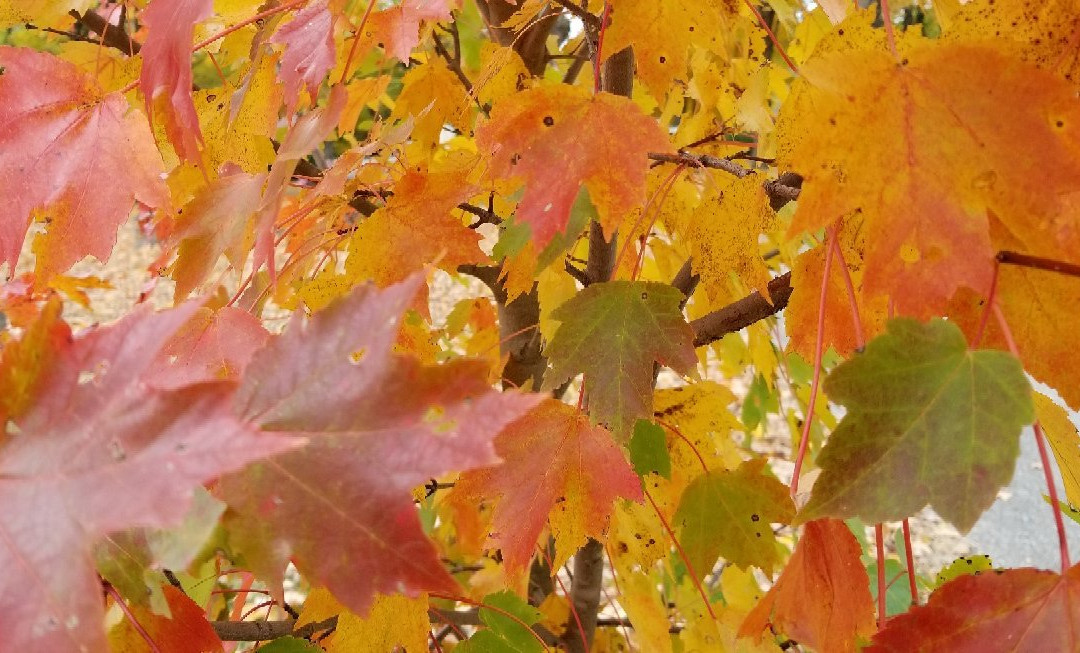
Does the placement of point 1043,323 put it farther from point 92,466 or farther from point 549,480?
point 92,466

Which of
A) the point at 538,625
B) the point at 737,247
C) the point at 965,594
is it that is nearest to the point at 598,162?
the point at 737,247

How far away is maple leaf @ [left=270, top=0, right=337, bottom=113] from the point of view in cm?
57

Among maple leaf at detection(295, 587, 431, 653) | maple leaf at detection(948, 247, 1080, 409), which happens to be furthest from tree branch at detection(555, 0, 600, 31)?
maple leaf at detection(295, 587, 431, 653)

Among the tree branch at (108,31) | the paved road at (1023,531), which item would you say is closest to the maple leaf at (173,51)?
the tree branch at (108,31)

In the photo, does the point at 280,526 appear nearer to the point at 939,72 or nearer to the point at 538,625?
the point at 939,72

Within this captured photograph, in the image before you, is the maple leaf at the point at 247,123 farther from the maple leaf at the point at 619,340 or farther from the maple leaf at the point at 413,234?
the maple leaf at the point at 619,340

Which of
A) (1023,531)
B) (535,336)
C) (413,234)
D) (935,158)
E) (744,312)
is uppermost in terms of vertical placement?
(935,158)

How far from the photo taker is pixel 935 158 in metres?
0.42

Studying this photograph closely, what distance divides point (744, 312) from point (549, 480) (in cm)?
29

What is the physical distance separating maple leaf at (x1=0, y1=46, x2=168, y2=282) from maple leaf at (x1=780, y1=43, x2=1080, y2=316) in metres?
0.50

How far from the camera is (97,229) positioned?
0.63 metres

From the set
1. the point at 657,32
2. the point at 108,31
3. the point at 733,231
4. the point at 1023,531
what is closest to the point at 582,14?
the point at 657,32

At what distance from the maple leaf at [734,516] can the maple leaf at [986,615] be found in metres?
0.32

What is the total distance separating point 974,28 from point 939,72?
0.07m
